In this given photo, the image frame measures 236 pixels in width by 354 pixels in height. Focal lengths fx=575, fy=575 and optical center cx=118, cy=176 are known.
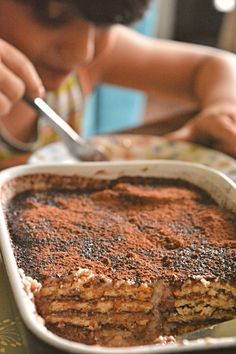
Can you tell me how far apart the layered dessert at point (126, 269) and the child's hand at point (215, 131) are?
0.36m

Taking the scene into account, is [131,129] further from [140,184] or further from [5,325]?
[5,325]

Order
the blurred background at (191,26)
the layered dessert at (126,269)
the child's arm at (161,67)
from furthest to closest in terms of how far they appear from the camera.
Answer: the blurred background at (191,26), the child's arm at (161,67), the layered dessert at (126,269)

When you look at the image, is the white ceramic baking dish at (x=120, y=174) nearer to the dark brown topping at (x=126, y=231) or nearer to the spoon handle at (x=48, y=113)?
the dark brown topping at (x=126, y=231)

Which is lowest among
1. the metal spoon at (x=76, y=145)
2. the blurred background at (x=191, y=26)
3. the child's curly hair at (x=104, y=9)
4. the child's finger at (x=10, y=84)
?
the blurred background at (x=191, y=26)

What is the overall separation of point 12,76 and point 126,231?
0.35m

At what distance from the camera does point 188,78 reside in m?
1.47

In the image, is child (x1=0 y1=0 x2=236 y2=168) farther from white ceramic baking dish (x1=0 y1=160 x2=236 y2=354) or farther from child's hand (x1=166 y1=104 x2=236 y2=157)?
white ceramic baking dish (x1=0 y1=160 x2=236 y2=354)

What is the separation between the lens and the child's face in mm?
1077

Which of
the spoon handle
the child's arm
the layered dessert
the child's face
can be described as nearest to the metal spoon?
the spoon handle

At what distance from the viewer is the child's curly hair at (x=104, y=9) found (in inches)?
41.0

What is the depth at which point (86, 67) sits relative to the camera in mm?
1479

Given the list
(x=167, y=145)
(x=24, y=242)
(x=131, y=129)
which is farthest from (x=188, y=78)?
(x=24, y=242)

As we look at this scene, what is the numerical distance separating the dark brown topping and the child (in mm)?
237

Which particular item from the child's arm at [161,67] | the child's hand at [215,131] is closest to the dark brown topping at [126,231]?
the child's hand at [215,131]
